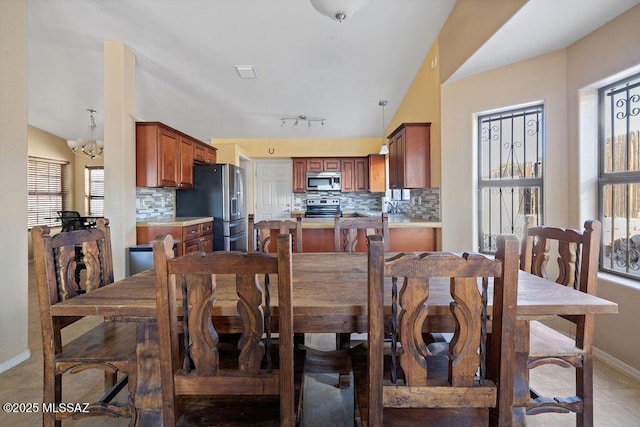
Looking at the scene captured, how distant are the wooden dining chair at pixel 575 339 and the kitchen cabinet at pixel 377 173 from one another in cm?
440

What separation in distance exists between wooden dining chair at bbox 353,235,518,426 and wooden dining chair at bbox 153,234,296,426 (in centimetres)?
25

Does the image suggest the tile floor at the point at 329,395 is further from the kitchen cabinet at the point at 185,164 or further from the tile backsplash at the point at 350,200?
the tile backsplash at the point at 350,200

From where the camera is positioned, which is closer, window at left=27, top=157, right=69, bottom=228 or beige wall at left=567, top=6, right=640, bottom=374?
beige wall at left=567, top=6, right=640, bottom=374

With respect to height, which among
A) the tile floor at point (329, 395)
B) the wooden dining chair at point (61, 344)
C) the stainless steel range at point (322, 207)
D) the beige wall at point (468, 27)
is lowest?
the tile floor at point (329, 395)

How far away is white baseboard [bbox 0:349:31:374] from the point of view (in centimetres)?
203

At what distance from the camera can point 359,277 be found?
1.45m

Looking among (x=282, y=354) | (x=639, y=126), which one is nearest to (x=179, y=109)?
(x=282, y=354)

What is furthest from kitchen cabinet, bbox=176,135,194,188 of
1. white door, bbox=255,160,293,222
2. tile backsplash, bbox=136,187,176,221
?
white door, bbox=255,160,293,222

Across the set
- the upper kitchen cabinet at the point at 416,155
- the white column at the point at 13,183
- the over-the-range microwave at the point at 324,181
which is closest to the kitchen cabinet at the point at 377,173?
the over-the-range microwave at the point at 324,181

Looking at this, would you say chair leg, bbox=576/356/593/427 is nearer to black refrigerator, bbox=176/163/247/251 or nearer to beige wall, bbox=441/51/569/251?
beige wall, bbox=441/51/569/251

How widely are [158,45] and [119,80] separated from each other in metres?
0.58

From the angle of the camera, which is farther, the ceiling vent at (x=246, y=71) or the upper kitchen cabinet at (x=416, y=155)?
the ceiling vent at (x=246, y=71)

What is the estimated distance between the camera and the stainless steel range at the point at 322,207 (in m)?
6.28

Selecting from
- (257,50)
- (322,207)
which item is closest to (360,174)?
(322,207)
